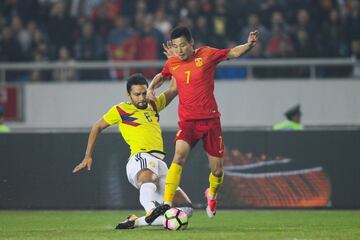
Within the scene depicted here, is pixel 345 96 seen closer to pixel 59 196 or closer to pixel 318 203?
pixel 318 203

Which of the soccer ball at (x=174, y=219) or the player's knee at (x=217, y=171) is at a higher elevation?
the player's knee at (x=217, y=171)

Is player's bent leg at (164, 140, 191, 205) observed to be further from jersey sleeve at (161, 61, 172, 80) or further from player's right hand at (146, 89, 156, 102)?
jersey sleeve at (161, 61, 172, 80)

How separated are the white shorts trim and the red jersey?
0.68m

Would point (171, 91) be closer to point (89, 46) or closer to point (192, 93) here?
point (192, 93)

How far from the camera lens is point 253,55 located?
20.2m

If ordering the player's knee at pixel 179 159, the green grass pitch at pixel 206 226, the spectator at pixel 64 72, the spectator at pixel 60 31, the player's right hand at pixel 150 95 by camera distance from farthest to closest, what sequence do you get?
1. the spectator at pixel 60 31
2. the spectator at pixel 64 72
3. the player's right hand at pixel 150 95
4. the player's knee at pixel 179 159
5. the green grass pitch at pixel 206 226

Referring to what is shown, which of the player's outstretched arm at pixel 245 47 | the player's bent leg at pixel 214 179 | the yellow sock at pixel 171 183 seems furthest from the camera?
the player's bent leg at pixel 214 179

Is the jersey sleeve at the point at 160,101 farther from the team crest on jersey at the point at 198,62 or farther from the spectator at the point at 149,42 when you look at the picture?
the spectator at the point at 149,42

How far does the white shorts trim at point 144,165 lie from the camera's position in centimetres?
1251

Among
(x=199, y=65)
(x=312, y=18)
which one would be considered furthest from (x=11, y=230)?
(x=312, y=18)

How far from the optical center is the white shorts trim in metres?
12.5

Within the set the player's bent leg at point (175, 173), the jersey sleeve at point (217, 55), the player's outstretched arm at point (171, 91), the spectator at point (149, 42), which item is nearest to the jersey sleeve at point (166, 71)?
the player's outstretched arm at point (171, 91)

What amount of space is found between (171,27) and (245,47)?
911 cm

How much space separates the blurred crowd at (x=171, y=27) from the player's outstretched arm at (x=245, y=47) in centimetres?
815
